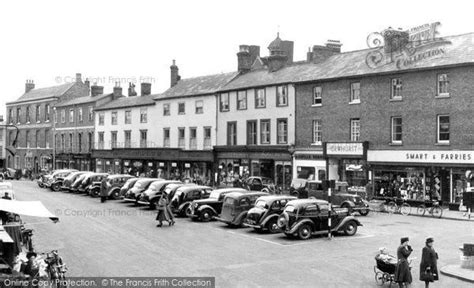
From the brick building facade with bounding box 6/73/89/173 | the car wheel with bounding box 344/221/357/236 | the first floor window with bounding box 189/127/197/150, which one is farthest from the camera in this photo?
the brick building facade with bounding box 6/73/89/173

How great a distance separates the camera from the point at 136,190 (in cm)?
3209

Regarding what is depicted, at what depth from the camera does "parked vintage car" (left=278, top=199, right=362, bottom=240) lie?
20.3 metres

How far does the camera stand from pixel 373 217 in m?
27.6

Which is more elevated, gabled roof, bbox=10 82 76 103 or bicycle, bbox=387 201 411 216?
gabled roof, bbox=10 82 76 103

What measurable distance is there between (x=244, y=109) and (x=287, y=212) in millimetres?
24784

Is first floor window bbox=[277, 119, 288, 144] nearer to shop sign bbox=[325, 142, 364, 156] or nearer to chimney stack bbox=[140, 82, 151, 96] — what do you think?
shop sign bbox=[325, 142, 364, 156]

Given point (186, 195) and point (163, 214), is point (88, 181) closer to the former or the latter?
point (186, 195)

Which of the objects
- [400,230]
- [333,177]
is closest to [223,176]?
[333,177]

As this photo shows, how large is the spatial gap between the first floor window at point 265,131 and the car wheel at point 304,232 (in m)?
22.6

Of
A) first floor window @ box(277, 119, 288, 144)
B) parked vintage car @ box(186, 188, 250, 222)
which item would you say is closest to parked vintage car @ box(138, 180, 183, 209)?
parked vintage car @ box(186, 188, 250, 222)

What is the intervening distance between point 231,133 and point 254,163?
403cm

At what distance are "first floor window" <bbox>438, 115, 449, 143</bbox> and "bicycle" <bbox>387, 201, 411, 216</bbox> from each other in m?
4.26

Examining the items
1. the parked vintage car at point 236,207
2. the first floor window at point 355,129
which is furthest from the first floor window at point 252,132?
the parked vintage car at point 236,207

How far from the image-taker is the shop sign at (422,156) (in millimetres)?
29594
